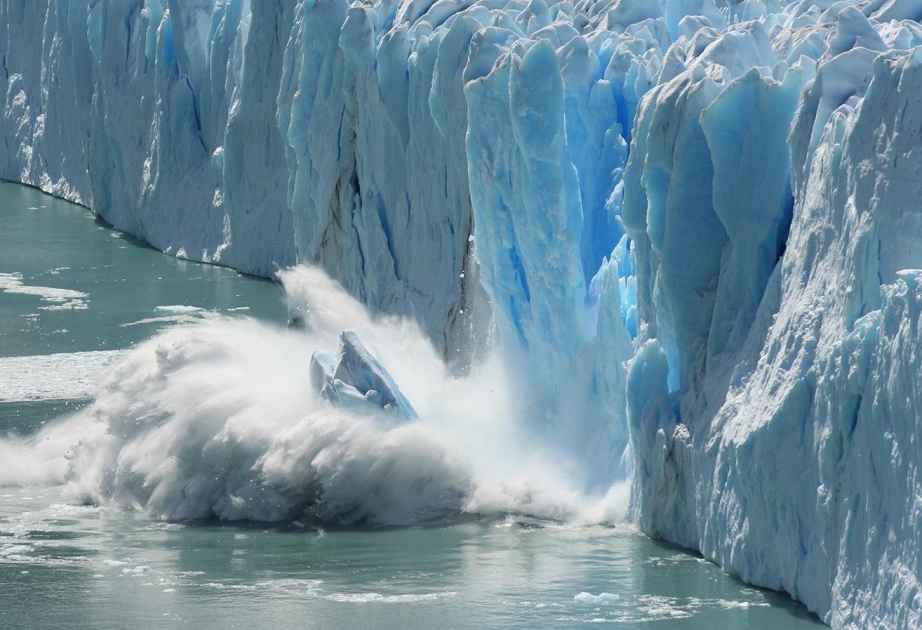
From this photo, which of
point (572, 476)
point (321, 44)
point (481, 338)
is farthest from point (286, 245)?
point (572, 476)

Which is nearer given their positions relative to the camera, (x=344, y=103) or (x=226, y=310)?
(x=344, y=103)

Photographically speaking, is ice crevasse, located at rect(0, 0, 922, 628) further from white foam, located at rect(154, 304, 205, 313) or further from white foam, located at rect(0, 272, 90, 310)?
white foam, located at rect(0, 272, 90, 310)

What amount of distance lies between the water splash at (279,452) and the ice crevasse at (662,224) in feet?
Result: 1.45

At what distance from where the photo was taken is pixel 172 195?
24281 mm

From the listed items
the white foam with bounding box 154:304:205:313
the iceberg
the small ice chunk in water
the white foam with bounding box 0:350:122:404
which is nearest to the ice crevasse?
the small ice chunk in water

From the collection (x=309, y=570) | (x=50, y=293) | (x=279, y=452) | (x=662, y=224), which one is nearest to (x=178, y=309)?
(x=50, y=293)

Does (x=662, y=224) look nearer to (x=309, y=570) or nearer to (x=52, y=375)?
(x=309, y=570)

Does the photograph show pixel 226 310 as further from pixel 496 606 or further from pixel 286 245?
pixel 496 606

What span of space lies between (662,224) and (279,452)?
3.09 metres

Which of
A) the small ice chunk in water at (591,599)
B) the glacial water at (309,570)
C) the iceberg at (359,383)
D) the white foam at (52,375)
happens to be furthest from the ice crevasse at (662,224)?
the white foam at (52,375)

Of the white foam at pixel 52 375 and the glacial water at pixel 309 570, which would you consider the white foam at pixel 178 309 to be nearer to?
the white foam at pixel 52 375

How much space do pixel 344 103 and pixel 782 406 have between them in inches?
377

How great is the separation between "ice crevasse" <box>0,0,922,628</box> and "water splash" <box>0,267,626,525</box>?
1.45 feet

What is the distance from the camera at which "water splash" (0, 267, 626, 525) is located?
11516 mm
